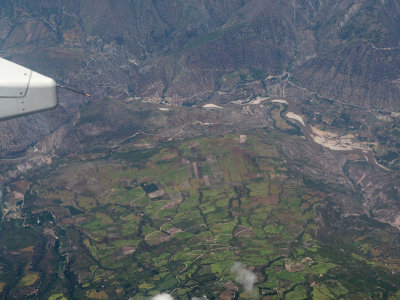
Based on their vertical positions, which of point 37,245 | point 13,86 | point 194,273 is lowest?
point 37,245

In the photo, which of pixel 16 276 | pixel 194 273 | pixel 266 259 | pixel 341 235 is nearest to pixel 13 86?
pixel 194 273

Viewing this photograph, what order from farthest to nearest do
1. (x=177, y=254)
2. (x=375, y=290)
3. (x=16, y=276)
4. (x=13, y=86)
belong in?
(x=177, y=254) → (x=16, y=276) → (x=375, y=290) → (x=13, y=86)

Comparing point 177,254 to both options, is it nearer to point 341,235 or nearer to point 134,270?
point 134,270

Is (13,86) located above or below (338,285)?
above

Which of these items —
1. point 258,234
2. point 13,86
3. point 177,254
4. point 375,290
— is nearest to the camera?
point 13,86

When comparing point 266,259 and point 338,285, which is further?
point 266,259

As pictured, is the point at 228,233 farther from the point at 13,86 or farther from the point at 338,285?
the point at 13,86
